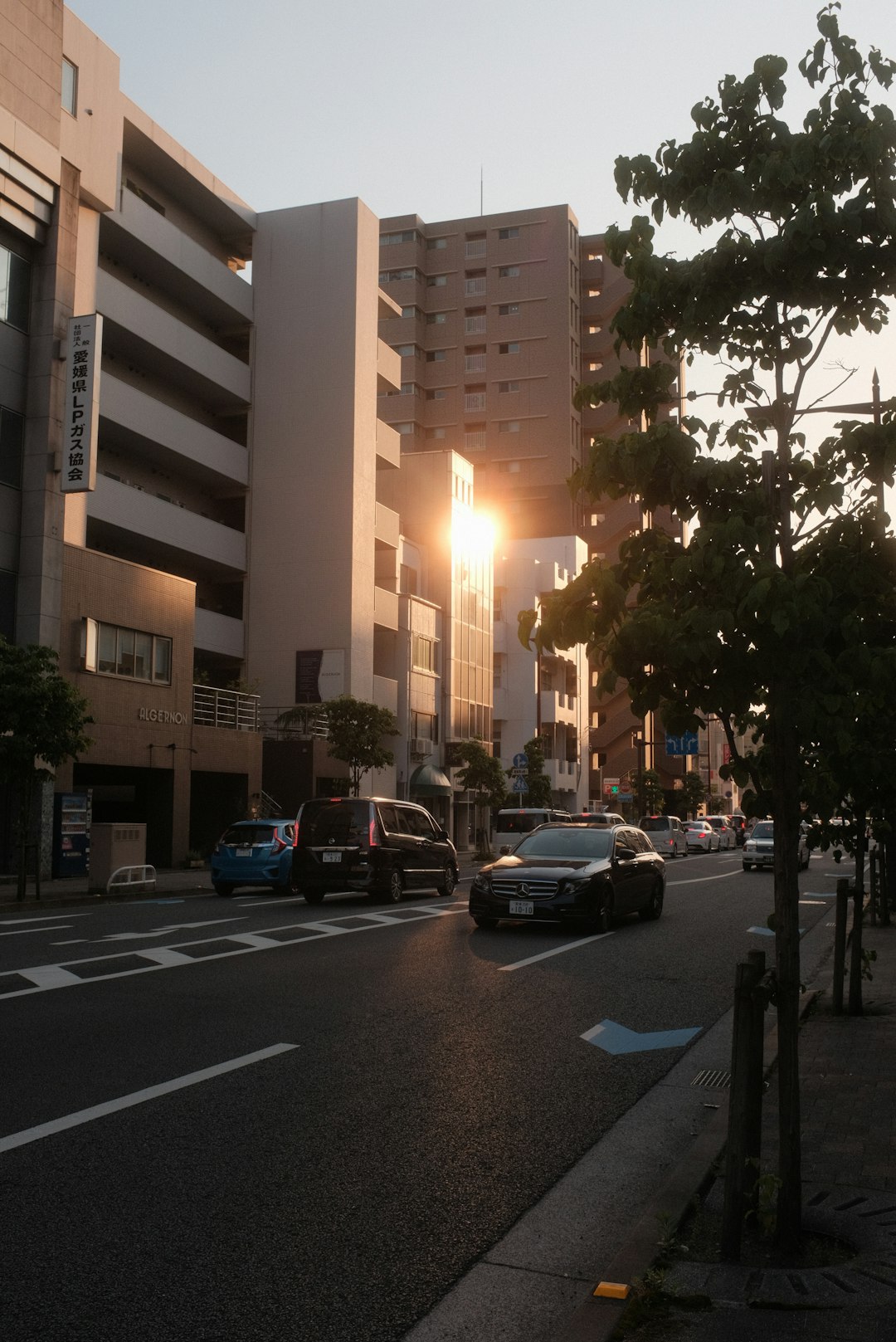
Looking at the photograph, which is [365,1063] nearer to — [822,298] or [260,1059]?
[260,1059]

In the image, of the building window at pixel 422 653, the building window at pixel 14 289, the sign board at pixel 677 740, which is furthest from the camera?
the building window at pixel 422 653

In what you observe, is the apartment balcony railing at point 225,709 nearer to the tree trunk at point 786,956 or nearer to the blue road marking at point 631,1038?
the blue road marking at point 631,1038

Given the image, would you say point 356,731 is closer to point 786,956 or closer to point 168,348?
point 168,348

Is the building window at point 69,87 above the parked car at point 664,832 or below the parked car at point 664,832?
above

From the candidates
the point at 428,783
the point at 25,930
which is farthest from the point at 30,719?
the point at 428,783

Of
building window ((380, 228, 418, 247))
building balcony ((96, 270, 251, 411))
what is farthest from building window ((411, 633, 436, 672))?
building window ((380, 228, 418, 247))

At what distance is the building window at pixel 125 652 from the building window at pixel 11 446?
13.1 feet

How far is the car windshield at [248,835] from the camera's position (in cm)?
2464

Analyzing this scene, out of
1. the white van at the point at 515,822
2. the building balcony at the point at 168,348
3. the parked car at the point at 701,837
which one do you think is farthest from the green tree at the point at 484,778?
the building balcony at the point at 168,348

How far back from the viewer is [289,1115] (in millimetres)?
6590

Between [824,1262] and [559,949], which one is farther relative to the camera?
[559,949]

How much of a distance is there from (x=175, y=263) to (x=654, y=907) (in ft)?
108

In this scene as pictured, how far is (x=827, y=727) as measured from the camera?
473cm

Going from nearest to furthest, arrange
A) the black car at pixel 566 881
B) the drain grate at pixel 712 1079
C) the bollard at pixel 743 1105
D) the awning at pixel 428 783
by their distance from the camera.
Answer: the bollard at pixel 743 1105, the drain grate at pixel 712 1079, the black car at pixel 566 881, the awning at pixel 428 783
